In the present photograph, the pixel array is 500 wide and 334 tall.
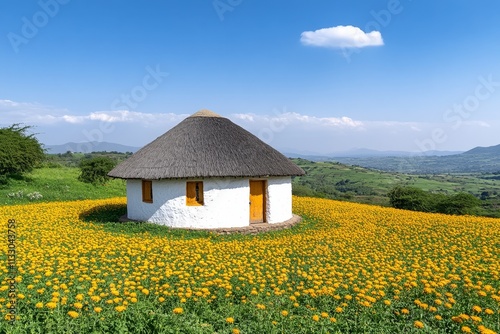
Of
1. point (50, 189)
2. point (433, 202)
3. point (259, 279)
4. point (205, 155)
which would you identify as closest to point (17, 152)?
point (50, 189)

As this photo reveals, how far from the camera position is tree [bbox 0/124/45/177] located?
2484cm

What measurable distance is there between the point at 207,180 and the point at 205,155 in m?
1.25

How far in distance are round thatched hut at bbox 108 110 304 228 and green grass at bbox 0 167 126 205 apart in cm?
1070

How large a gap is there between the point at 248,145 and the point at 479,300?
11.9 metres

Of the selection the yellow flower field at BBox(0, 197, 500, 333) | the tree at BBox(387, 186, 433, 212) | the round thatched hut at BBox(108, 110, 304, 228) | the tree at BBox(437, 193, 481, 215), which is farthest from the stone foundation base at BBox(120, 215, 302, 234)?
the tree at BBox(437, 193, 481, 215)

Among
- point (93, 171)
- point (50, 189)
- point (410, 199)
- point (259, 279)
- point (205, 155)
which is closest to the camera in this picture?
point (259, 279)

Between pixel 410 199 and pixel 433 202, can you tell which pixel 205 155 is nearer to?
pixel 410 199

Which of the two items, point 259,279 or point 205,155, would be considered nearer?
point 259,279

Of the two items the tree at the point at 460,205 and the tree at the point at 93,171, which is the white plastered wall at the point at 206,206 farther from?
the tree at the point at 93,171

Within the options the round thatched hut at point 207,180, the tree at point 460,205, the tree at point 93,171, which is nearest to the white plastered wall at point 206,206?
the round thatched hut at point 207,180

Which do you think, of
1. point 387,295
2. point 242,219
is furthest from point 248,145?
point 387,295

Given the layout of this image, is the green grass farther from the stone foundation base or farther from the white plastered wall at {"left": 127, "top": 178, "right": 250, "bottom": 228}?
the white plastered wall at {"left": 127, "top": 178, "right": 250, "bottom": 228}

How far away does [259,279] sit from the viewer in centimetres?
742

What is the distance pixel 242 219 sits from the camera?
601 inches
